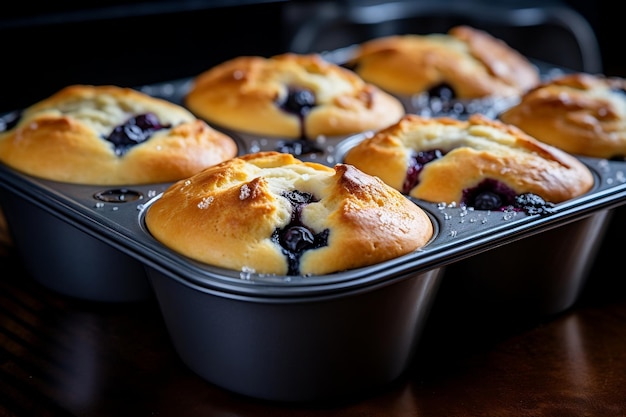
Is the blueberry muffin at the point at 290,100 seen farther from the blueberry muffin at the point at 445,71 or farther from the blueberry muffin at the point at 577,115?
the blueberry muffin at the point at 577,115

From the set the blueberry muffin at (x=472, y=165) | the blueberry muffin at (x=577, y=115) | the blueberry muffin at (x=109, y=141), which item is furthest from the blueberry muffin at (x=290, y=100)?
the blueberry muffin at (x=577, y=115)

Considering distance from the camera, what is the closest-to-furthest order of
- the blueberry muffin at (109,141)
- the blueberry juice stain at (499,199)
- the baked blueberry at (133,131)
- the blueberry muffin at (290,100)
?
the blueberry juice stain at (499,199), the blueberry muffin at (109,141), the baked blueberry at (133,131), the blueberry muffin at (290,100)

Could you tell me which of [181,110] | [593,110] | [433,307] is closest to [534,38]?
[593,110]

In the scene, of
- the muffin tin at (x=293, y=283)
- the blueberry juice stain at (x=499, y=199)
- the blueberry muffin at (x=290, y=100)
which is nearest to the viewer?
the muffin tin at (x=293, y=283)

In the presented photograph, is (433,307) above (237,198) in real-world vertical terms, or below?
below

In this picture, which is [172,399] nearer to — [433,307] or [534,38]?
[433,307]

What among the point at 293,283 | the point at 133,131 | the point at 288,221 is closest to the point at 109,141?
the point at 133,131

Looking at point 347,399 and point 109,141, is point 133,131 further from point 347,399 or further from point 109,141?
point 347,399
